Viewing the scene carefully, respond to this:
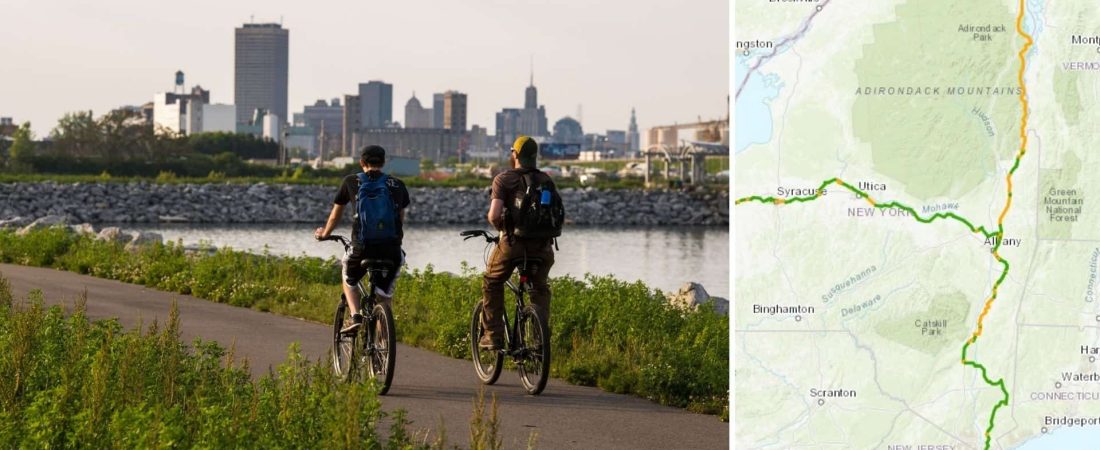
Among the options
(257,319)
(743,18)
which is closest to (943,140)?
(743,18)

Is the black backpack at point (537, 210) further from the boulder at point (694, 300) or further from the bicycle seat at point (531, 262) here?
the boulder at point (694, 300)

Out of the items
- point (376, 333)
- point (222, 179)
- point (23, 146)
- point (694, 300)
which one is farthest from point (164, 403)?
point (23, 146)

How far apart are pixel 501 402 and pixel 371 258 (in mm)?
1334

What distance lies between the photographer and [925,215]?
5.19 metres

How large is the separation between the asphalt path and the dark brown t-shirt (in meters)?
1.25

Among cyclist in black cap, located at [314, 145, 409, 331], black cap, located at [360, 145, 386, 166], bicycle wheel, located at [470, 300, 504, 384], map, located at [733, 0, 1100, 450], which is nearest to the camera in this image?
map, located at [733, 0, 1100, 450]

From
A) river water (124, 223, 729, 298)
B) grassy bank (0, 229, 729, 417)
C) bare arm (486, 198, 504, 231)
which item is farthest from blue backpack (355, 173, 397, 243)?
river water (124, 223, 729, 298)

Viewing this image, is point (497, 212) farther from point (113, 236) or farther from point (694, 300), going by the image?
point (113, 236)

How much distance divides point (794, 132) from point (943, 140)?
0.51m

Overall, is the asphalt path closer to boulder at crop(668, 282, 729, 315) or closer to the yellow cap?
the yellow cap

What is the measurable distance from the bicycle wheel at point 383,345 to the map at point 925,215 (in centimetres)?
530

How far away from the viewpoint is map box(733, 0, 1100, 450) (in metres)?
5.16

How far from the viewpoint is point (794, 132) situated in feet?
17.0

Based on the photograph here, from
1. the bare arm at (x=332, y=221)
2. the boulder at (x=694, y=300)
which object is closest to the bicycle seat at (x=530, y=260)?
the bare arm at (x=332, y=221)
